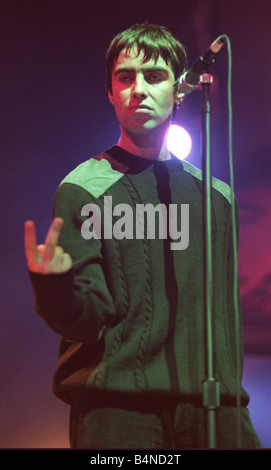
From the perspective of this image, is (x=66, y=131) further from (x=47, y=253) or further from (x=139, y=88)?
(x=47, y=253)

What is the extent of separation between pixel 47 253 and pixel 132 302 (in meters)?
0.35

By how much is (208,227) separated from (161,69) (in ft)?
2.16

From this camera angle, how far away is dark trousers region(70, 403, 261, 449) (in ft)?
4.00

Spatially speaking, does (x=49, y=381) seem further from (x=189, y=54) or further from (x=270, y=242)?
(x=189, y=54)

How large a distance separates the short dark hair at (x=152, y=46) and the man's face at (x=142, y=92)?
0.02m

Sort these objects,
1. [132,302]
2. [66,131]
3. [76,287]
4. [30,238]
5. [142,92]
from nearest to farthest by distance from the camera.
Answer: [30,238]
[76,287]
[132,302]
[142,92]
[66,131]

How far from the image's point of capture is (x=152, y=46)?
164 cm

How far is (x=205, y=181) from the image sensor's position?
4.01ft

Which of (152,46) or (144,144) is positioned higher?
(152,46)

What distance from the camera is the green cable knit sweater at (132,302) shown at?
1222 millimetres

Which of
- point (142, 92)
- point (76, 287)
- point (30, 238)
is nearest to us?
point (30, 238)

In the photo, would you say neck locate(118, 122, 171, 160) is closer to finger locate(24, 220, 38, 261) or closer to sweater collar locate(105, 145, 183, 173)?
sweater collar locate(105, 145, 183, 173)

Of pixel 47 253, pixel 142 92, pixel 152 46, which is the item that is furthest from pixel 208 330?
pixel 152 46
